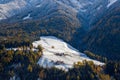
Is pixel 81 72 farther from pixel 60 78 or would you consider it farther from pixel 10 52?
pixel 10 52

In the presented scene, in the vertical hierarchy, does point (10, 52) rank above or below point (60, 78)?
above

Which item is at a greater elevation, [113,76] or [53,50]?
[53,50]

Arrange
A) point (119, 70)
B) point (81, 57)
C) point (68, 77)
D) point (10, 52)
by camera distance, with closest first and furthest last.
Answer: point (68, 77)
point (119, 70)
point (10, 52)
point (81, 57)

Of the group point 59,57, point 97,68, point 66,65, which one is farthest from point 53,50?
point 97,68

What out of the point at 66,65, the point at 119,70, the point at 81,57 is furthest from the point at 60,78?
the point at 81,57

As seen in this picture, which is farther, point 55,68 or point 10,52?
point 10,52

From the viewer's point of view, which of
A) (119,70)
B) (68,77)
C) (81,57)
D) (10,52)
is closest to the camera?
(68,77)

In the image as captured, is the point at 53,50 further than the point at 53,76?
Yes

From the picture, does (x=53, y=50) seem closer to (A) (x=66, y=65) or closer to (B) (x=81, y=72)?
(A) (x=66, y=65)
